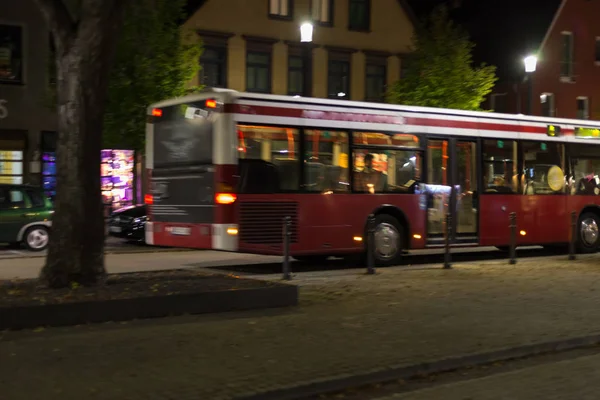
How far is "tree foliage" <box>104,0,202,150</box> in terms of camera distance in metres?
23.6

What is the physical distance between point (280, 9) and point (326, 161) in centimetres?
1912

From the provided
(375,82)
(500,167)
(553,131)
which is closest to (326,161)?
(500,167)

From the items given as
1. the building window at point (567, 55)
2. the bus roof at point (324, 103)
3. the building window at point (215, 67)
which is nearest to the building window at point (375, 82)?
the building window at point (215, 67)

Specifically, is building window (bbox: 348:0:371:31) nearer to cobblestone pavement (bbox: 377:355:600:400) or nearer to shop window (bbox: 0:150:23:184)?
shop window (bbox: 0:150:23:184)

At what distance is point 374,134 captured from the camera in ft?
50.6

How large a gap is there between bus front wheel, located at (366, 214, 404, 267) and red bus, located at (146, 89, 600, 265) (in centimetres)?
3

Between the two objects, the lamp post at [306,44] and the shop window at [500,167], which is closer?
the shop window at [500,167]

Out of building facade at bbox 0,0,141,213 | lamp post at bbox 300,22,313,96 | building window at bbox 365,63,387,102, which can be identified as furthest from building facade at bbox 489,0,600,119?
building facade at bbox 0,0,141,213

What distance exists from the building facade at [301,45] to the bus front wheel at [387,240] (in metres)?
14.3

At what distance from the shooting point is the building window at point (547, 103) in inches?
1585

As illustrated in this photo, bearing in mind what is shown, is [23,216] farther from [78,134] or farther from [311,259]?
[78,134]

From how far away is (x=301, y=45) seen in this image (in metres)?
32.1

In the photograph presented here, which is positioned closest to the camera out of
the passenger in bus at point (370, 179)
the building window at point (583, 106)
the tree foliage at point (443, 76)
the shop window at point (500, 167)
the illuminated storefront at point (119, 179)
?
the passenger in bus at point (370, 179)

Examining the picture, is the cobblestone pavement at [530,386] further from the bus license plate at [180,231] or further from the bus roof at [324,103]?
the bus license plate at [180,231]
